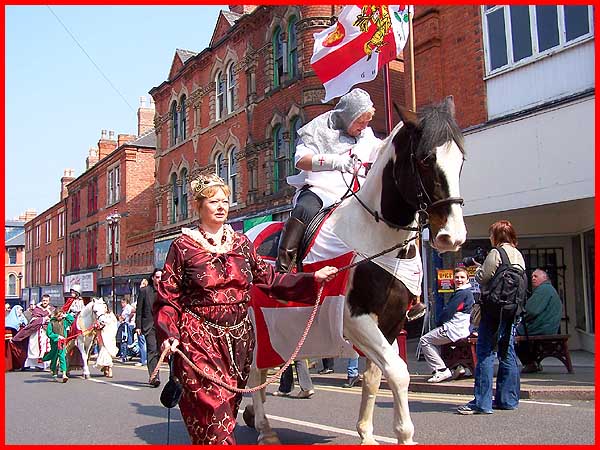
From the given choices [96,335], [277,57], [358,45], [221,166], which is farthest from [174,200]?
[358,45]

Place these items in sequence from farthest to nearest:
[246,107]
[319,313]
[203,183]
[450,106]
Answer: [246,107] < [319,313] < [450,106] < [203,183]

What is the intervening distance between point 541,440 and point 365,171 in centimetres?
295

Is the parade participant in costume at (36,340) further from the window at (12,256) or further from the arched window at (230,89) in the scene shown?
the window at (12,256)

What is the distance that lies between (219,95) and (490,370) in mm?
23776

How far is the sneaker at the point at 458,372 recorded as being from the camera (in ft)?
33.8

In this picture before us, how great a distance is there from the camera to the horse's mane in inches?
173

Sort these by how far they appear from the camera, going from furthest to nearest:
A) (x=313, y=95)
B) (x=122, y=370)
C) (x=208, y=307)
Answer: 1. (x=313, y=95)
2. (x=122, y=370)
3. (x=208, y=307)

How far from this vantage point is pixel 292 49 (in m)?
23.2

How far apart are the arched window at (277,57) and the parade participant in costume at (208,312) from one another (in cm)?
2040

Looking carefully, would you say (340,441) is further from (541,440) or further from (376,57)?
(376,57)

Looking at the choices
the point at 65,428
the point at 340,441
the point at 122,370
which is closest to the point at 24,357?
the point at 122,370

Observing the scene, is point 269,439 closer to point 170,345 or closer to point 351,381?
point 170,345

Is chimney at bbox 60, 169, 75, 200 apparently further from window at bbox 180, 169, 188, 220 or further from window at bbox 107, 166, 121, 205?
window at bbox 180, 169, 188, 220

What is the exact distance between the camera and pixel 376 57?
37.0 ft
